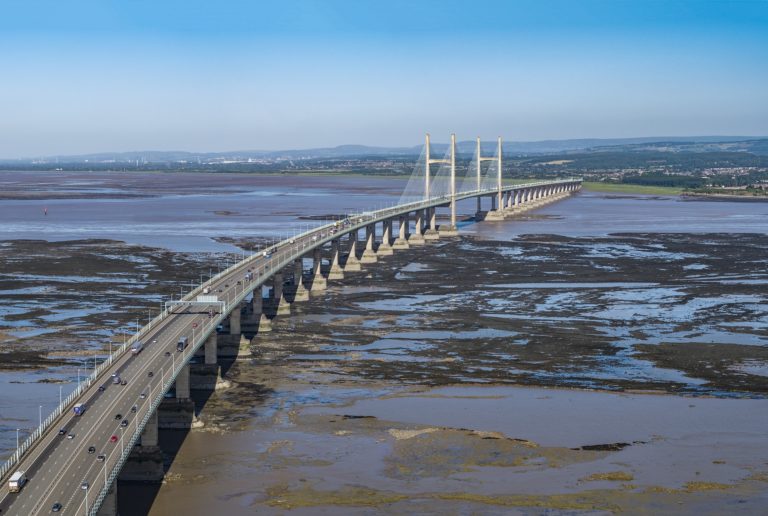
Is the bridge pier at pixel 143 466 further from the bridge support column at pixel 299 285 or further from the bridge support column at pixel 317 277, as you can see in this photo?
the bridge support column at pixel 317 277

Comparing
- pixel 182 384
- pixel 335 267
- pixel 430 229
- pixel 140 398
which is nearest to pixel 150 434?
pixel 140 398

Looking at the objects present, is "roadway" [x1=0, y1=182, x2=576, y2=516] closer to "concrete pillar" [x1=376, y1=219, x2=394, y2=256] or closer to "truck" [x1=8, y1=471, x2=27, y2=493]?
"truck" [x1=8, y1=471, x2=27, y2=493]

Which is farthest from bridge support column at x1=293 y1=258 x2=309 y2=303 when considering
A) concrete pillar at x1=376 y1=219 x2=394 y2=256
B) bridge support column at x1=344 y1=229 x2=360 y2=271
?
concrete pillar at x1=376 y1=219 x2=394 y2=256

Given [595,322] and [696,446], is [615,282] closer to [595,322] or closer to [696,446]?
[595,322]

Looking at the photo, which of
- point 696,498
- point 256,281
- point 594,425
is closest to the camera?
point 696,498

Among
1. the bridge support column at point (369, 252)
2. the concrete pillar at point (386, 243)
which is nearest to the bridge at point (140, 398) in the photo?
the bridge support column at point (369, 252)

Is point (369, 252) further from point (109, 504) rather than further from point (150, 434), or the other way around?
point (109, 504)

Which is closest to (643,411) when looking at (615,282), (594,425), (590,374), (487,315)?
(594,425)
